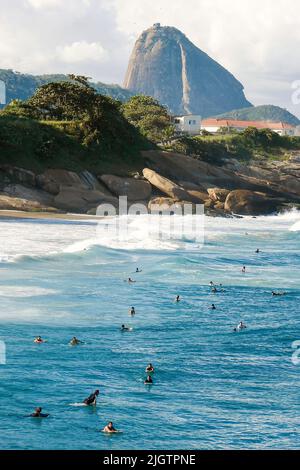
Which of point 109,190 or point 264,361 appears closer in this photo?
point 264,361

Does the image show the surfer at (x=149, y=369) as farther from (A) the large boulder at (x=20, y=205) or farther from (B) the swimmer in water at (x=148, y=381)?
(A) the large boulder at (x=20, y=205)

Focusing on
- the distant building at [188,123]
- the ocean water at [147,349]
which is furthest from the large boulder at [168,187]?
the distant building at [188,123]

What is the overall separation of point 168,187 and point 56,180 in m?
13.6

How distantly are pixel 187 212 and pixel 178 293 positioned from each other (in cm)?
4260

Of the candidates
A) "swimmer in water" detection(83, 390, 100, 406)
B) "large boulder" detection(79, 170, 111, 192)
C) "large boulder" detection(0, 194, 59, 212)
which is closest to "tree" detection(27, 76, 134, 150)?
"large boulder" detection(79, 170, 111, 192)

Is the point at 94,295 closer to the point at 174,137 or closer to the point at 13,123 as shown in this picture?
the point at 13,123

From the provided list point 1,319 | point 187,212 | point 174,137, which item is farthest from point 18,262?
point 174,137

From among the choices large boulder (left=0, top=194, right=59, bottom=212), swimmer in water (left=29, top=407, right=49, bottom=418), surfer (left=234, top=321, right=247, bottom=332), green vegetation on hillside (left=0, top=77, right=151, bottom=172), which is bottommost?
swimmer in water (left=29, top=407, right=49, bottom=418)

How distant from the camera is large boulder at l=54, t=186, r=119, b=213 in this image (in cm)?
8069

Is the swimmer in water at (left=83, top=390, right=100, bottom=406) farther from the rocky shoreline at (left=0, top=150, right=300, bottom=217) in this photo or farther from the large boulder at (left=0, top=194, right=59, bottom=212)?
the large boulder at (left=0, top=194, right=59, bottom=212)

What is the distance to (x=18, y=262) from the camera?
48781 mm
